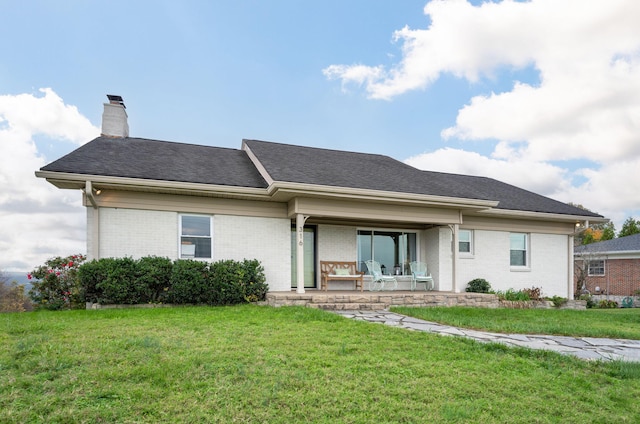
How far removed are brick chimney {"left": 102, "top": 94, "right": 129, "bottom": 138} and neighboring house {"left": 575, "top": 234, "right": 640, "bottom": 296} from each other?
858 inches

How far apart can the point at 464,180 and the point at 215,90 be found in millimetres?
10307

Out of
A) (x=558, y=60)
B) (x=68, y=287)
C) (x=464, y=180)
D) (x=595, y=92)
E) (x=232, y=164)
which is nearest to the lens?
(x=68, y=287)

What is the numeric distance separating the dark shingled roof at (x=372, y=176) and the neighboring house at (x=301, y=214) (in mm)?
71

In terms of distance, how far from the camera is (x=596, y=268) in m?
22.4

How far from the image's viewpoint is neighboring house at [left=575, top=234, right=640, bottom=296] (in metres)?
20.5

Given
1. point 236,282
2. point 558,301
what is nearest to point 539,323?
point 558,301

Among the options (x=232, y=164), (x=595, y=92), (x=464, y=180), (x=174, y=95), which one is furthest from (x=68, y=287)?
(x=595, y=92)

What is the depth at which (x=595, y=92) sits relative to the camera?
46.3 feet

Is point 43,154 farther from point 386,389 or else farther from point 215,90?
point 386,389

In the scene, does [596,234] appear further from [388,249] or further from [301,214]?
[301,214]

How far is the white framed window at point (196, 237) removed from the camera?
10234 mm

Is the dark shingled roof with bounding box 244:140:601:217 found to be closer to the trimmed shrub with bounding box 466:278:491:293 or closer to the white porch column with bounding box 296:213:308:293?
the white porch column with bounding box 296:213:308:293

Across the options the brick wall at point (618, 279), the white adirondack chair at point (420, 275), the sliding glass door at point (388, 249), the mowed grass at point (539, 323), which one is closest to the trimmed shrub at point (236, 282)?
the mowed grass at point (539, 323)

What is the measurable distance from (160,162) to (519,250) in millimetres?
11902
